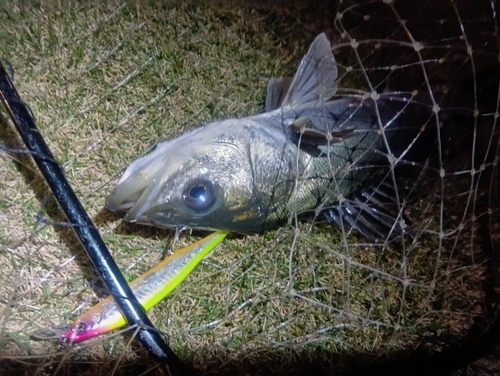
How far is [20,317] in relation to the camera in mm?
2199

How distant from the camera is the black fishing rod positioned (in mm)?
1900

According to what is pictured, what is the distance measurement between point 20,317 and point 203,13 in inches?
79.1

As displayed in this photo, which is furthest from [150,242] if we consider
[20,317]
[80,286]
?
[20,317]

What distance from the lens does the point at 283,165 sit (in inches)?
84.7

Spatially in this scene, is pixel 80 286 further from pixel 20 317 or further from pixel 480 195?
pixel 480 195

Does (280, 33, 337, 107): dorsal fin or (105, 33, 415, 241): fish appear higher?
(280, 33, 337, 107): dorsal fin

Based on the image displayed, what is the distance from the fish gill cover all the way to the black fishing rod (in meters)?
0.34

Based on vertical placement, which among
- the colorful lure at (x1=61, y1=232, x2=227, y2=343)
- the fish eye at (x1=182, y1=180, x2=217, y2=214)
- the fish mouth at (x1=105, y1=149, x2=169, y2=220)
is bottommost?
the colorful lure at (x1=61, y1=232, x2=227, y2=343)

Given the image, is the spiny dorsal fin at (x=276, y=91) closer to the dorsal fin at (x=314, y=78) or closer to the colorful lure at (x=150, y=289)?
the dorsal fin at (x=314, y=78)

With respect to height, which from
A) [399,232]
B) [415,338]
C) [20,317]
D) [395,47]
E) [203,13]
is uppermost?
[203,13]

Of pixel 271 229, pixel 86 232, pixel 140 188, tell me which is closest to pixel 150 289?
pixel 86 232

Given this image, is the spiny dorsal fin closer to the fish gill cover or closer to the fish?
the fish

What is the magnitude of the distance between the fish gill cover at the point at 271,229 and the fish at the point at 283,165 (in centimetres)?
3

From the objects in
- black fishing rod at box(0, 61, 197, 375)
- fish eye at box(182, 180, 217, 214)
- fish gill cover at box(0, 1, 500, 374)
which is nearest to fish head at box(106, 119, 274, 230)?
fish eye at box(182, 180, 217, 214)
